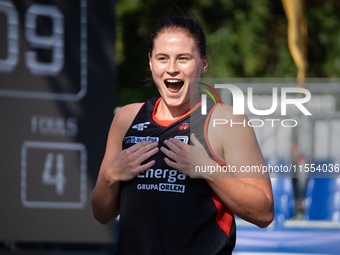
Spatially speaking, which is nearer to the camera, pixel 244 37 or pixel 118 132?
pixel 118 132

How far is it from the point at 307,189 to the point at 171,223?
4647 millimetres

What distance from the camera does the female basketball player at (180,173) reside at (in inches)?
59.3

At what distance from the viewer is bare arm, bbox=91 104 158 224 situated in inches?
62.9

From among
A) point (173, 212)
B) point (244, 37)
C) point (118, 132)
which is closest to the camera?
point (173, 212)

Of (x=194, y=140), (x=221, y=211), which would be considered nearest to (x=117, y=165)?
(x=194, y=140)

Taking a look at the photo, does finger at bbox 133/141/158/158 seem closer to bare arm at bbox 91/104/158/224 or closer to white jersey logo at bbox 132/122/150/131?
bare arm at bbox 91/104/158/224

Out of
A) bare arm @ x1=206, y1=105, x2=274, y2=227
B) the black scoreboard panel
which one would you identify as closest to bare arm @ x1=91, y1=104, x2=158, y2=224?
bare arm @ x1=206, y1=105, x2=274, y2=227

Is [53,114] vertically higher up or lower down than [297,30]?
lower down

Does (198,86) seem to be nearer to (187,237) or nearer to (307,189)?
(187,237)

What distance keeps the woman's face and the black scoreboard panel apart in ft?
7.48

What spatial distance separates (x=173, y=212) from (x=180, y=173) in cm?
14

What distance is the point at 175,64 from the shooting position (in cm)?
163

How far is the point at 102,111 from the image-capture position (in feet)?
12.9

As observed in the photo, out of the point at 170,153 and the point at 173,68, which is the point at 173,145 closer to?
the point at 170,153
